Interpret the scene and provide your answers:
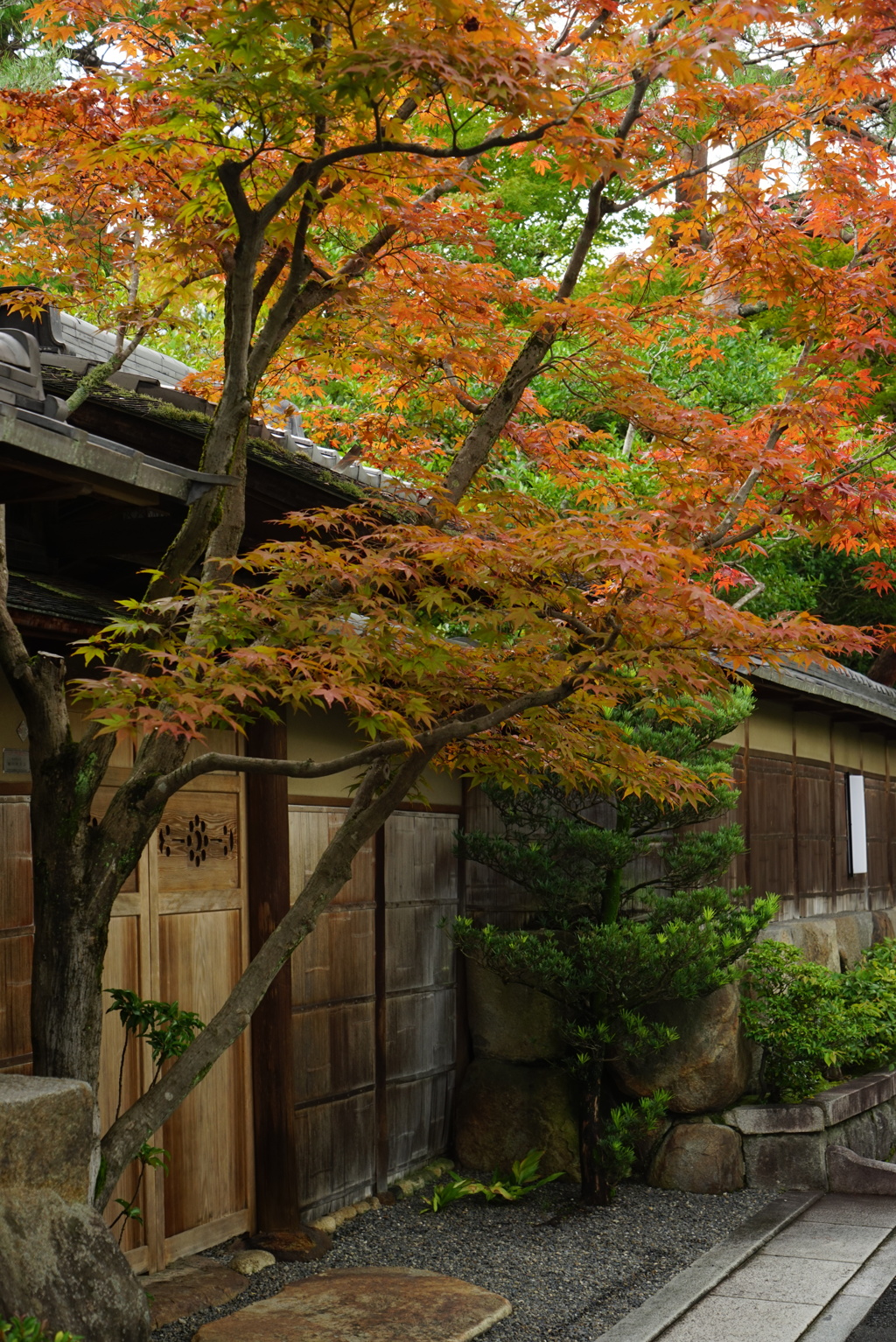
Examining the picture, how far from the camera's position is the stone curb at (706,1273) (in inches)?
263

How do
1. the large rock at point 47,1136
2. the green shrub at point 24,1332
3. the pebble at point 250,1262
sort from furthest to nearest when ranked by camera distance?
the pebble at point 250,1262 → the large rock at point 47,1136 → the green shrub at point 24,1332

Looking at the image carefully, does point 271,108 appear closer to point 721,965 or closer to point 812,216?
point 812,216

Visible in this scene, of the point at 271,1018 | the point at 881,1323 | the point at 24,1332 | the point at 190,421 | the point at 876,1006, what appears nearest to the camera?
the point at 24,1332

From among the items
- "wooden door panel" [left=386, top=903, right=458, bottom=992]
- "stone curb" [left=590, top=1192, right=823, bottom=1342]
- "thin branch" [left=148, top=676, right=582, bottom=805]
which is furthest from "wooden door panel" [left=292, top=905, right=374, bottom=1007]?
"thin branch" [left=148, top=676, right=582, bottom=805]

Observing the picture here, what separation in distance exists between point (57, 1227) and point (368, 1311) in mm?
2709

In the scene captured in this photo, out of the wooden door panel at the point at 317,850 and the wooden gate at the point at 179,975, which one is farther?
the wooden door panel at the point at 317,850

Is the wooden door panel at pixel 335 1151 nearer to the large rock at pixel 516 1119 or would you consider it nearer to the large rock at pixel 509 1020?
the large rock at pixel 516 1119

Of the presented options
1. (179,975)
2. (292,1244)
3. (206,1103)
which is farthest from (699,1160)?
(179,975)

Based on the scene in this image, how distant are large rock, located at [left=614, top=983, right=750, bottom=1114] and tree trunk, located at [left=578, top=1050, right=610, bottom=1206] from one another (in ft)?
1.89

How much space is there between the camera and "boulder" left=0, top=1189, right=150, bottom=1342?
13.6ft

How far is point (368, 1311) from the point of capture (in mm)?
6527

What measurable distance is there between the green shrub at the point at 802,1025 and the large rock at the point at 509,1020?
161 cm

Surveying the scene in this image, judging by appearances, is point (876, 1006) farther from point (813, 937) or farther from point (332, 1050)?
point (332, 1050)

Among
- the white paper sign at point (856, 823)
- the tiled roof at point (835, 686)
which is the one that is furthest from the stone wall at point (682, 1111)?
the white paper sign at point (856, 823)
